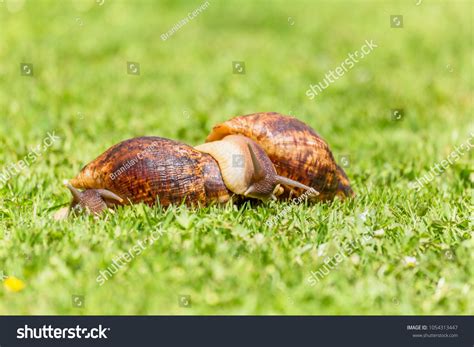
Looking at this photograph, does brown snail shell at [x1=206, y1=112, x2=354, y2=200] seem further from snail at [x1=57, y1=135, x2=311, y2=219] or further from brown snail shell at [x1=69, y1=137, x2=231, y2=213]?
brown snail shell at [x1=69, y1=137, x2=231, y2=213]

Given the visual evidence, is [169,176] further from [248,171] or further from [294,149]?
[294,149]

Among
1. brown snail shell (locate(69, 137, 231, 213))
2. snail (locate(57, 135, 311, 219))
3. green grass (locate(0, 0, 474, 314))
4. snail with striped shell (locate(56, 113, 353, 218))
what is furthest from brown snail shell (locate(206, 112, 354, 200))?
brown snail shell (locate(69, 137, 231, 213))

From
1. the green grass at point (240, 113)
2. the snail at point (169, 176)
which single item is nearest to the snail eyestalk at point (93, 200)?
the snail at point (169, 176)

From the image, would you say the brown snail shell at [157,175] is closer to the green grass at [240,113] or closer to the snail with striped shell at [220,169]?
the snail with striped shell at [220,169]

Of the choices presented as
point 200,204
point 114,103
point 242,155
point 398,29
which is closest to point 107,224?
point 200,204

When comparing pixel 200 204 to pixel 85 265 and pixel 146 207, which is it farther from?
pixel 85 265

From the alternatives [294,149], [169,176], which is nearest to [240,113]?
[294,149]

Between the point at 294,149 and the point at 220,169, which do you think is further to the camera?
the point at 294,149
